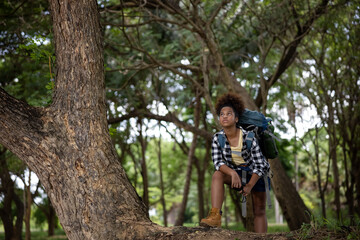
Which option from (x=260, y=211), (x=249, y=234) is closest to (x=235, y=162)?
(x=260, y=211)

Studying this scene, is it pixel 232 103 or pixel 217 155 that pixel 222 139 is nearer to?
pixel 217 155

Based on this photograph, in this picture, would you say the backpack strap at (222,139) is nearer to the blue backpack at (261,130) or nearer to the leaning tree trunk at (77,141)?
the blue backpack at (261,130)

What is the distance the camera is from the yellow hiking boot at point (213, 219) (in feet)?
13.2

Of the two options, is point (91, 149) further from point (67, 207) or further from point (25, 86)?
point (25, 86)

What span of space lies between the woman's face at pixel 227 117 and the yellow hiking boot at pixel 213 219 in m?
1.00

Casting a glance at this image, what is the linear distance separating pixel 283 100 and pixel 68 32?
8.98 meters

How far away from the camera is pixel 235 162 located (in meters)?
4.64

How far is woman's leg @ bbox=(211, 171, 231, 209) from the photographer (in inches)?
168

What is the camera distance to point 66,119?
4.07m

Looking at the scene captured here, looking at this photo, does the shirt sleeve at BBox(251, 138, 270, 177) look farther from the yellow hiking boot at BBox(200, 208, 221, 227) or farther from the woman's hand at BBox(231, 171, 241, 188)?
the yellow hiking boot at BBox(200, 208, 221, 227)

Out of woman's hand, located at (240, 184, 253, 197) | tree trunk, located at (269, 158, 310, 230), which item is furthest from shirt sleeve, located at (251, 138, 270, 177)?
tree trunk, located at (269, 158, 310, 230)

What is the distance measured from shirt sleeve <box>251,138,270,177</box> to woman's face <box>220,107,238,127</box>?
1.07ft

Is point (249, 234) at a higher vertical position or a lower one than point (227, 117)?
lower

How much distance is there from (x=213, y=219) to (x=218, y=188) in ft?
1.23
